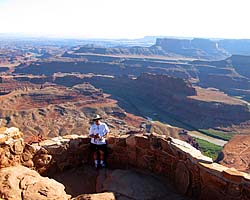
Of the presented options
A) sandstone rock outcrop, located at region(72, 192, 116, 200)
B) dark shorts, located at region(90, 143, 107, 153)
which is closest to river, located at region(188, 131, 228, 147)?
dark shorts, located at region(90, 143, 107, 153)

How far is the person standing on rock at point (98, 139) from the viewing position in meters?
9.48

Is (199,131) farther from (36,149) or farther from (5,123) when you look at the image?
(36,149)

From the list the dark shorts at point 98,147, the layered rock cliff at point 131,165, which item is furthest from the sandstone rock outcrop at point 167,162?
the dark shorts at point 98,147

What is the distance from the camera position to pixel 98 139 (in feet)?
31.3

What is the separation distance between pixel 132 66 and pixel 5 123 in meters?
89.3

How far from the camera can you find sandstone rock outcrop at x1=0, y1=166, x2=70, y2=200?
20.9 feet

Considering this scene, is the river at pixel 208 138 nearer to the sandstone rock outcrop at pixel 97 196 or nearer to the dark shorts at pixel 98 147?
the dark shorts at pixel 98 147

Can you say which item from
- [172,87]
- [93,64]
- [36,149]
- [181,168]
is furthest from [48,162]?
[93,64]

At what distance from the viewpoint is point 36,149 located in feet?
28.7

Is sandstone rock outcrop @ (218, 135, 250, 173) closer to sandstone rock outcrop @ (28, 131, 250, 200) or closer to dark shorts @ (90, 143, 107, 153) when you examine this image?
sandstone rock outcrop @ (28, 131, 250, 200)

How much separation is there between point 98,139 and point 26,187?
10.3 ft

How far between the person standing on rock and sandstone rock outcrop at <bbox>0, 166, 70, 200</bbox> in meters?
2.48

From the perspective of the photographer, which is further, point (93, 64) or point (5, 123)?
point (93, 64)

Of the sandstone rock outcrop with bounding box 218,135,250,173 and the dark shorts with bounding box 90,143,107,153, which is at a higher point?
the dark shorts with bounding box 90,143,107,153
